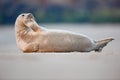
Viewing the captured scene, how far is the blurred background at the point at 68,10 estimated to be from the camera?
362 centimetres

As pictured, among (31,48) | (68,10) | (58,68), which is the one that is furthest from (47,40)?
(68,10)

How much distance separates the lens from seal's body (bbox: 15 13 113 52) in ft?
6.42

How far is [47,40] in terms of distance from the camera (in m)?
1.96

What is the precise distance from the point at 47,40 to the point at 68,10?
1701mm

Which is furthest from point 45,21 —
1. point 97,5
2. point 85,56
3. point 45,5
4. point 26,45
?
point 85,56

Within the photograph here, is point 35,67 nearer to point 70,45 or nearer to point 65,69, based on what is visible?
point 65,69

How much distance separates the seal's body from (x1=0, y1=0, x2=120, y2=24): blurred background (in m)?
1.56

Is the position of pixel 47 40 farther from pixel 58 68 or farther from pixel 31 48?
pixel 58 68

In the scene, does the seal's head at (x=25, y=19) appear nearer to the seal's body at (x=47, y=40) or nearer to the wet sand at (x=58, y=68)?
the seal's body at (x=47, y=40)

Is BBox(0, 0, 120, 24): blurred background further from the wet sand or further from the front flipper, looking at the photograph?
the wet sand

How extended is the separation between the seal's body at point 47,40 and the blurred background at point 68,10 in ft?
5.10

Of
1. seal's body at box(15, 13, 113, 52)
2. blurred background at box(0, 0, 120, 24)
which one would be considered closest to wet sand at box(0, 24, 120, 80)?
seal's body at box(15, 13, 113, 52)

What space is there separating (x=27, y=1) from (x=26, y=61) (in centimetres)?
214

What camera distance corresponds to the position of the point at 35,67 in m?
1.50
